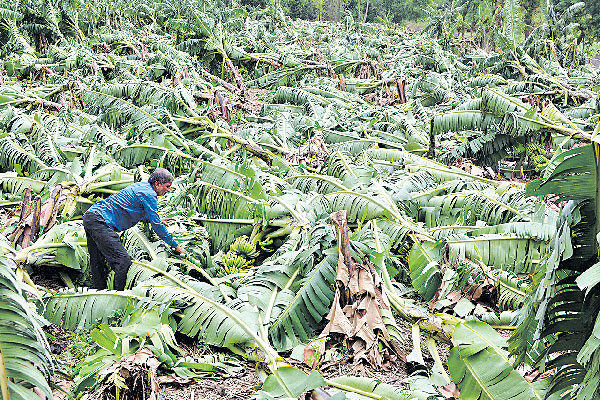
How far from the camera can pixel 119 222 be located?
4.91 meters

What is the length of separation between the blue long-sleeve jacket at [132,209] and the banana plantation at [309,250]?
0.37 metres

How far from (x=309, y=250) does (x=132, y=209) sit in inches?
70.8

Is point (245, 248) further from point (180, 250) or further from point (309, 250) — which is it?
point (309, 250)

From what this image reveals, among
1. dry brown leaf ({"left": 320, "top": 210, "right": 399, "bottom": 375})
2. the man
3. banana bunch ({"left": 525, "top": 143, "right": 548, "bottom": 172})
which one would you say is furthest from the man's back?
banana bunch ({"left": 525, "top": 143, "right": 548, "bottom": 172})

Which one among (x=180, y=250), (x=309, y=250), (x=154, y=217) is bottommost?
(x=180, y=250)

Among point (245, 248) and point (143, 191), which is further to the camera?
point (245, 248)

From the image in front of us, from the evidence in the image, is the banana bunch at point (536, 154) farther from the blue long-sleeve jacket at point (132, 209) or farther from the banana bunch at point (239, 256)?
the blue long-sleeve jacket at point (132, 209)

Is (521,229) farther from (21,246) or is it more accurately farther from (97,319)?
(21,246)

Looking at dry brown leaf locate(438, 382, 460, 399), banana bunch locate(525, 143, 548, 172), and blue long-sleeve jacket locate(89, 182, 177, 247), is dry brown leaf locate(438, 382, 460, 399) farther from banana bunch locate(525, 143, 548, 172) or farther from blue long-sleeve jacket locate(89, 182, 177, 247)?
banana bunch locate(525, 143, 548, 172)

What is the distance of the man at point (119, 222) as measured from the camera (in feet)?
15.6

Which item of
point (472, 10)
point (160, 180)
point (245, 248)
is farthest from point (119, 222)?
point (472, 10)

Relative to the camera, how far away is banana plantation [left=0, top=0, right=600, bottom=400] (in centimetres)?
263

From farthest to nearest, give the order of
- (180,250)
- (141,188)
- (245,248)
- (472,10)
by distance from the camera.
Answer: (472,10) → (245,248) → (180,250) → (141,188)

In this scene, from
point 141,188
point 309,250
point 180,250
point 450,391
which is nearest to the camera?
point 450,391
